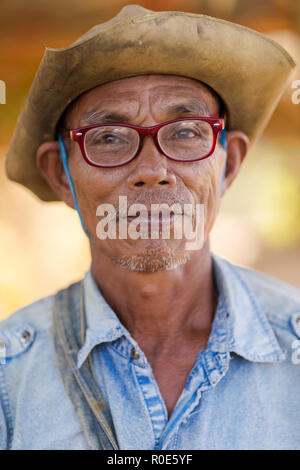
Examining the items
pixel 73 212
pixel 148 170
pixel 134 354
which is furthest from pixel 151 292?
pixel 73 212

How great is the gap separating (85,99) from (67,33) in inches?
133

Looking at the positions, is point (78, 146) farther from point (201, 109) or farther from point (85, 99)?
point (201, 109)

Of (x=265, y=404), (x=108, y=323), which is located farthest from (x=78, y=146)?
(x=265, y=404)

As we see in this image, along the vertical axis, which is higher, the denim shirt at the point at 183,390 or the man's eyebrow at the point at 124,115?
the man's eyebrow at the point at 124,115

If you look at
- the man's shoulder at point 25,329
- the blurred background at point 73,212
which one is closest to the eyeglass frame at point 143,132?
the man's shoulder at point 25,329

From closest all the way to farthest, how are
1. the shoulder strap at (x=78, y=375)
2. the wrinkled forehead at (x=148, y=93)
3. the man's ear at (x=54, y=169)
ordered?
the shoulder strap at (x=78, y=375), the wrinkled forehead at (x=148, y=93), the man's ear at (x=54, y=169)

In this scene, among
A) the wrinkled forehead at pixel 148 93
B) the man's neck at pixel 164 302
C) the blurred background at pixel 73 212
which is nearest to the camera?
the wrinkled forehead at pixel 148 93

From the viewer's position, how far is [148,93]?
1987mm

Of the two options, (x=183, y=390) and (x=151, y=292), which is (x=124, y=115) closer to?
(x=151, y=292)

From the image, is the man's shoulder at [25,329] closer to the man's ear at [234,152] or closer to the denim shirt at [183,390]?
the denim shirt at [183,390]

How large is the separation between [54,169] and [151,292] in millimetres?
693

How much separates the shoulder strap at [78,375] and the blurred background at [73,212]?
334 cm

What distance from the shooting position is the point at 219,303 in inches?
85.6

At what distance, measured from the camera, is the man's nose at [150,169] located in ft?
6.30
